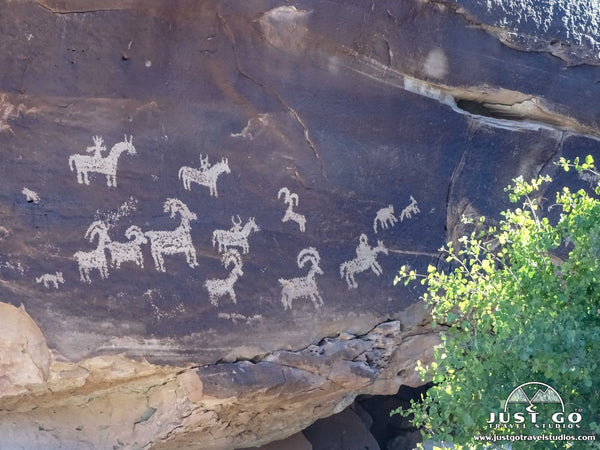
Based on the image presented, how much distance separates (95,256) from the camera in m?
5.36

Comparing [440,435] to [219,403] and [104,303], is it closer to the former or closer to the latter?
[219,403]

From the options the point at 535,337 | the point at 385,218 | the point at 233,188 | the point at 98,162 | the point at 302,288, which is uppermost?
the point at 535,337

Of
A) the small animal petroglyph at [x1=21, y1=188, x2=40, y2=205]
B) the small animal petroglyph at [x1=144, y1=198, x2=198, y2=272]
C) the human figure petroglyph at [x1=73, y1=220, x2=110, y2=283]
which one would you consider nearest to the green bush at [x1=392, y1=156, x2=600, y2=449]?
the small animal petroglyph at [x1=144, y1=198, x2=198, y2=272]

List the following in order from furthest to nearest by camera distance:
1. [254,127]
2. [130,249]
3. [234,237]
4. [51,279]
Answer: [254,127], [234,237], [130,249], [51,279]

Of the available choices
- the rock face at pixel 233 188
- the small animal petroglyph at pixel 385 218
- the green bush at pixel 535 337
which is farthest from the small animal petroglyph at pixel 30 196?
the green bush at pixel 535 337

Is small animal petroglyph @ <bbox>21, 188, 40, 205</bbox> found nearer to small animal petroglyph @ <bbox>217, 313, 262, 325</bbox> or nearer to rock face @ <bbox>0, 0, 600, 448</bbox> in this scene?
rock face @ <bbox>0, 0, 600, 448</bbox>

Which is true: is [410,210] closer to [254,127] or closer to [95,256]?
[254,127]

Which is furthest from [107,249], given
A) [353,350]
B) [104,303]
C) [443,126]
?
[443,126]

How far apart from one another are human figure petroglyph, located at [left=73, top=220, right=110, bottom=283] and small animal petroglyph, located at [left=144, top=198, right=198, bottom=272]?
0.28 metres

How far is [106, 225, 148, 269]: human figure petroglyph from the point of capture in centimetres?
539

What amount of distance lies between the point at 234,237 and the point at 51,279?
47.6 inches

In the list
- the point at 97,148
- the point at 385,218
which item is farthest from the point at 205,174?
the point at 385,218

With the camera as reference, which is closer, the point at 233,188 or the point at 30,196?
the point at 30,196

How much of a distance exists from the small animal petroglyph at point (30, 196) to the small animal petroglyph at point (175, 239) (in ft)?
2.43
